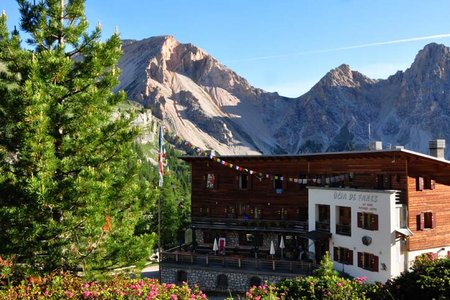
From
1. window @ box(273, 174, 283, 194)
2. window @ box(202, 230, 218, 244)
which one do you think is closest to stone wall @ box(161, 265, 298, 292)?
window @ box(202, 230, 218, 244)

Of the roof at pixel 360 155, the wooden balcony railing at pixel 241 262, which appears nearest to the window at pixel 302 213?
the roof at pixel 360 155

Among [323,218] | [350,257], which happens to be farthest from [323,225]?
[350,257]

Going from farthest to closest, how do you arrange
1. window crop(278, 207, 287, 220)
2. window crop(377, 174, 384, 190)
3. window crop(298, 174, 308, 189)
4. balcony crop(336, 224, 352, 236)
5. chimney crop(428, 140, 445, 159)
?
1. window crop(278, 207, 287, 220)
2. window crop(298, 174, 308, 189)
3. chimney crop(428, 140, 445, 159)
4. window crop(377, 174, 384, 190)
5. balcony crop(336, 224, 352, 236)

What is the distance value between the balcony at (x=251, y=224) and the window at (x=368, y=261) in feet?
23.9

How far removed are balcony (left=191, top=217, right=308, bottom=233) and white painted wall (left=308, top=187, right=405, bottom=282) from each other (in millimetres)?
5254

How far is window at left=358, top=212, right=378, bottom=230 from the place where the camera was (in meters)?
28.1

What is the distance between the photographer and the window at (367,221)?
28.1m

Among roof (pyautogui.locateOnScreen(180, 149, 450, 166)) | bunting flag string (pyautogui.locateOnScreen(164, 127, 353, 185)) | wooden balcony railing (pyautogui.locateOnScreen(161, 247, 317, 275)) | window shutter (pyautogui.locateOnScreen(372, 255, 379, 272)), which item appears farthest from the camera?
bunting flag string (pyautogui.locateOnScreen(164, 127, 353, 185))

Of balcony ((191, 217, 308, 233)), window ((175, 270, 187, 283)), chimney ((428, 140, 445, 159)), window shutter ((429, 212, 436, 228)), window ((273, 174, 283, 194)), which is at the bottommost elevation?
window ((175, 270, 187, 283))

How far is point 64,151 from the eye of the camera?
1356 centimetres

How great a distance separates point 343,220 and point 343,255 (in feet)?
8.35

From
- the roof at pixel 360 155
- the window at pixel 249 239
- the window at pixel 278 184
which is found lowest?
the window at pixel 249 239

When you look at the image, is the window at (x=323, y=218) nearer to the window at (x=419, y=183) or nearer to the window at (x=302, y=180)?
the window at (x=302, y=180)

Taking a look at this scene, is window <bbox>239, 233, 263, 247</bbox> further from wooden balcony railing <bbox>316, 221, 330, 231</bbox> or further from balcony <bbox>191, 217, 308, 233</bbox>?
wooden balcony railing <bbox>316, 221, 330, 231</bbox>
